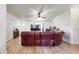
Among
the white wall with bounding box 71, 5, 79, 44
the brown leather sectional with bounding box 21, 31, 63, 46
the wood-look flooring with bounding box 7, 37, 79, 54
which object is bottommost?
the wood-look flooring with bounding box 7, 37, 79, 54

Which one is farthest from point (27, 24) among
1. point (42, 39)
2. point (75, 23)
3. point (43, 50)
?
point (43, 50)

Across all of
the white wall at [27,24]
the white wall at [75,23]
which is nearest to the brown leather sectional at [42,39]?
the white wall at [75,23]

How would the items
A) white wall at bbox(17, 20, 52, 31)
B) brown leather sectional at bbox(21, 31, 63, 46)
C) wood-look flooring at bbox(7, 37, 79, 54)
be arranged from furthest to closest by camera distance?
white wall at bbox(17, 20, 52, 31) < brown leather sectional at bbox(21, 31, 63, 46) < wood-look flooring at bbox(7, 37, 79, 54)

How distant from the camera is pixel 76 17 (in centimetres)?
652

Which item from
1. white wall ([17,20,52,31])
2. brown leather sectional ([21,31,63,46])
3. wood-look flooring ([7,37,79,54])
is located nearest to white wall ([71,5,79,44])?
brown leather sectional ([21,31,63,46])

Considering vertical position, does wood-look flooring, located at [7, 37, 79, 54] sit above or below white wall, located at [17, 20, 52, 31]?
below

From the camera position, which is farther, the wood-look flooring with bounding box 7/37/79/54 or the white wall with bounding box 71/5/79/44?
the white wall with bounding box 71/5/79/44

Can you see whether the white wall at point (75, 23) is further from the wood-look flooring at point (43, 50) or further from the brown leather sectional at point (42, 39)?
the wood-look flooring at point (43, 50)

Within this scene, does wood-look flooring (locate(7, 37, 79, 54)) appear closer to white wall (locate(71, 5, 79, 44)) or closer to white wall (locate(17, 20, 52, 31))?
white wall (locate(71, 5, 79, 44))

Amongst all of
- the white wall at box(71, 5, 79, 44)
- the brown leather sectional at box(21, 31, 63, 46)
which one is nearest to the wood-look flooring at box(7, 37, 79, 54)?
the brown leather sectional at box(21, 31, 63, 46)

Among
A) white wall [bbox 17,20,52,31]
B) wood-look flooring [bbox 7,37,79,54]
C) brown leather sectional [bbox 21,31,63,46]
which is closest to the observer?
wood-look flooring [bbox 7,37,79,54]
